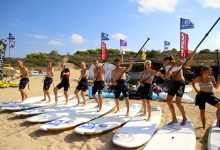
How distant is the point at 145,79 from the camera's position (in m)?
4.74

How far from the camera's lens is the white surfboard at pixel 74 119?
4250mm

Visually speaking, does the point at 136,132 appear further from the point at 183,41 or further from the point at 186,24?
the point at 186,24

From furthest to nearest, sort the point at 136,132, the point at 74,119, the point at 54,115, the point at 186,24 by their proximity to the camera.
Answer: the point at 186,24, the point at 54,115, the point at 74,119, the point at 136,132

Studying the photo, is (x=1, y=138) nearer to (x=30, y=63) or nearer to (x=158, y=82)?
(x=158, y=82)

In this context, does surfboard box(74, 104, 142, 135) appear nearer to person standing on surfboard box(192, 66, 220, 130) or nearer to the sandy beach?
the sandy beach

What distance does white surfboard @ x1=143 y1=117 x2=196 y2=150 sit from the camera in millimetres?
3162

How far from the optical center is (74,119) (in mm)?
4914

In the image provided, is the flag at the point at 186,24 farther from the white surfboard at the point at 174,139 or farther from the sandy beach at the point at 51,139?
the white surfboard at the point at 174,139

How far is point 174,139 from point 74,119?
2.73 meters

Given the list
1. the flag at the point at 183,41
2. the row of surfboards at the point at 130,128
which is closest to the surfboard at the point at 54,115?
the row of surfboards at the point at 130,128

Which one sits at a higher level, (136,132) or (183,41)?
(183,41)

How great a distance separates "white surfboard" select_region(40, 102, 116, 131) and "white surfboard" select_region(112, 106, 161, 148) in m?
1.29

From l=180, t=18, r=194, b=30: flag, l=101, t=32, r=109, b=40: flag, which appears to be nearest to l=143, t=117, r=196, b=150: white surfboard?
l=180, t=18, r=194, b=30: flag

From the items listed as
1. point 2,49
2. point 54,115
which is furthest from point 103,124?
point 2,49
